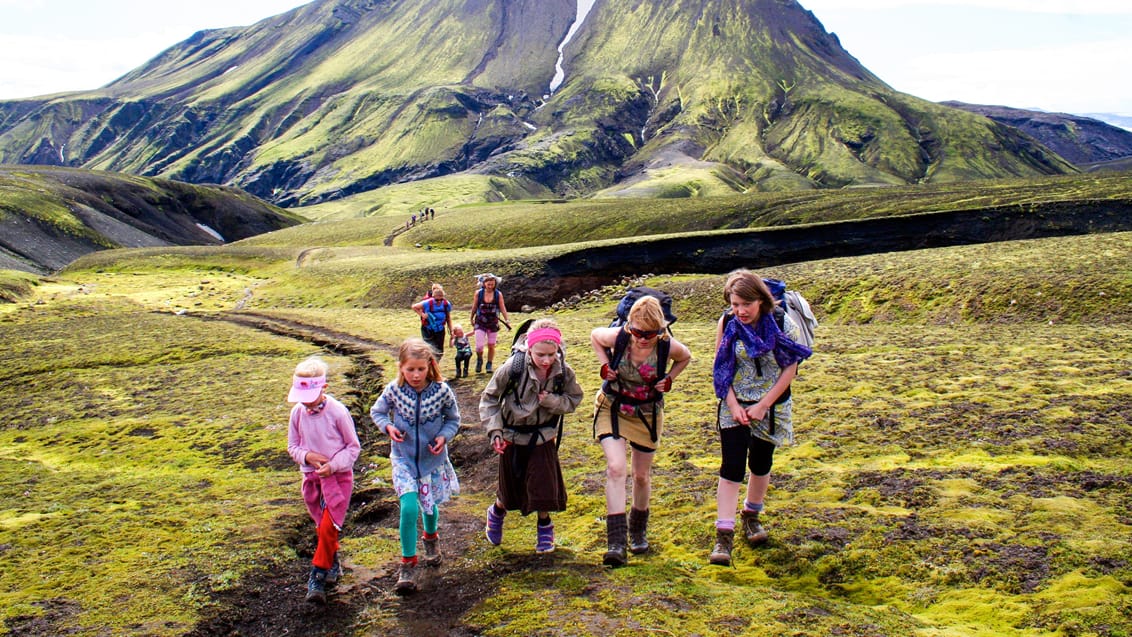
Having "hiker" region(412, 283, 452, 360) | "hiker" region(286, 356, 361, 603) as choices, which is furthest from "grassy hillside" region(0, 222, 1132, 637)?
"hiker" region(412, 283, 452, 360)

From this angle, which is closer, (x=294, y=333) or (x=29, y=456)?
(x=29, y=456)

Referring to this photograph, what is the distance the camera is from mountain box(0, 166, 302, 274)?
3935 inches

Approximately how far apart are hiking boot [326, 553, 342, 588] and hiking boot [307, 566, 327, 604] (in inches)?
4.4

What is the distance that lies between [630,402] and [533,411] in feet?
4.74

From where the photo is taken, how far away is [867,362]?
19.6 m

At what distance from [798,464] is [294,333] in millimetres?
32396

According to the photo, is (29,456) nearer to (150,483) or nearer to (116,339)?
(150,483)

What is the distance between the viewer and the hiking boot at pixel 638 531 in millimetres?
9891

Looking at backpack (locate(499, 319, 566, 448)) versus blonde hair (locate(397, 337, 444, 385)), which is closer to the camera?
blonde hair (locate(397, 337, 444, 385))

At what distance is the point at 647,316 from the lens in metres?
9.06

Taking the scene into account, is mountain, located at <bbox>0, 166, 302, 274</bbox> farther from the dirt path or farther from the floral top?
the floral top

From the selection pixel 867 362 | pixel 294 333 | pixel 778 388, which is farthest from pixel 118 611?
Answer: pixel 294 333

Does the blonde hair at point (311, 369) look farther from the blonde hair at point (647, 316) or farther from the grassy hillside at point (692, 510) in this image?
the blonde hair at point (647, 316)

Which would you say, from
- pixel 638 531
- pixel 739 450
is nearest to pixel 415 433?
pixel 638 531
